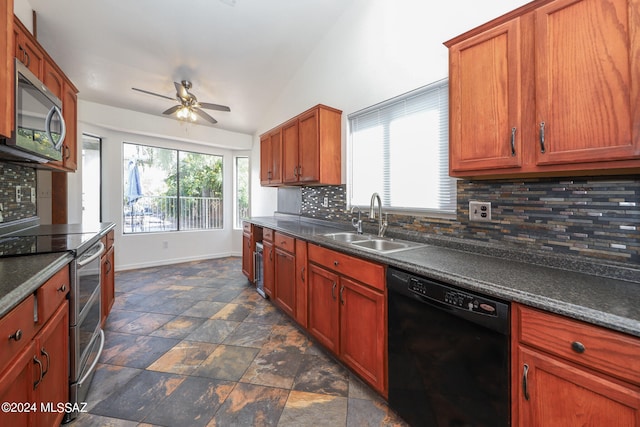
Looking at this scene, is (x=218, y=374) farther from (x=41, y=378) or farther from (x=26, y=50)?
(x=26, y=50)

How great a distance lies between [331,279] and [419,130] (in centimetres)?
135

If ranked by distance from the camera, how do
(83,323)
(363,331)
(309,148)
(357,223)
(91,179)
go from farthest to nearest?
(91,179) → (309,148) → (357,223) → (363,331) → (83,323)

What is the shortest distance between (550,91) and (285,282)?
234cm

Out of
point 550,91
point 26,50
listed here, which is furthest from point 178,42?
point 550,91

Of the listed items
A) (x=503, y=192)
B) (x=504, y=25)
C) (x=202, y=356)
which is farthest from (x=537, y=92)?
(x=202, y=356)

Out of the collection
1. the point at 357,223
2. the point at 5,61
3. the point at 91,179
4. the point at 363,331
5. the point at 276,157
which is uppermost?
the point at 276,157

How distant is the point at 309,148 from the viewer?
114 inches

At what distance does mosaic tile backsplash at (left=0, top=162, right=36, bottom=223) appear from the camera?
6.93ft

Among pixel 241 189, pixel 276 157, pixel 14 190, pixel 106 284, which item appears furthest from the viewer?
pixel 241 189

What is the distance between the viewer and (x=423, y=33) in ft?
6.59

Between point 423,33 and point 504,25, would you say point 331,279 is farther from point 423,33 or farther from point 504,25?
point 423,33

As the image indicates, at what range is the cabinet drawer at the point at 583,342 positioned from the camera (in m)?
0.73

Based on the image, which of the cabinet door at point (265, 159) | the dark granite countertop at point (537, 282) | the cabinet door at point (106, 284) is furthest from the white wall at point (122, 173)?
the dark granite countertop at point (537, 282)

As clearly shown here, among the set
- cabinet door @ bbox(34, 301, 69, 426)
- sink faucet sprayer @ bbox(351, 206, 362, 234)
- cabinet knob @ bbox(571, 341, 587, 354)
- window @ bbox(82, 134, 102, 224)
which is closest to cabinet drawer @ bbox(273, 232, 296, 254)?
sink faucet sprayer @ bbox(351, 206, 362, 234)
